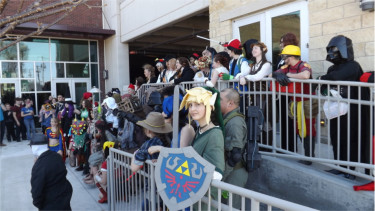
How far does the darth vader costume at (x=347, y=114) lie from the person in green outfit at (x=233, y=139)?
1.15 m

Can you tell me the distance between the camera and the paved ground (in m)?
5.21

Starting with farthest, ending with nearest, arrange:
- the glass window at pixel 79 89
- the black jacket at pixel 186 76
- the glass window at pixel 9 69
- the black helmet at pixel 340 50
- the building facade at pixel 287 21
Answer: the glass window at pixel 79 89, the glass window at pixel 9 69, the black jacket at pixel 186 76, the building facade at pixel 287 21, the black helmet at pixel 340 50

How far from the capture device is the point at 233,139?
297 centimetres

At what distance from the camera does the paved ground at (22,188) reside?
5211 millimetres

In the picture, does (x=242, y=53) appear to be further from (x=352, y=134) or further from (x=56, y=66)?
(x=56, y=66)

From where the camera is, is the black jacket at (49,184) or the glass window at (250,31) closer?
the black jacket at (49,184)

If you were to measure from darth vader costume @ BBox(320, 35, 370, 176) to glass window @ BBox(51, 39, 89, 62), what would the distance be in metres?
14.6

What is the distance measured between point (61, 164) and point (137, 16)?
1016cm

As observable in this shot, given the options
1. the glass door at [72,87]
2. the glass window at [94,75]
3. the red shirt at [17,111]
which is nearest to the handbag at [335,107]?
the red shirt at [17,111]

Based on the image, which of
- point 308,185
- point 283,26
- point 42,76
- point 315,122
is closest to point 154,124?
point 308,185

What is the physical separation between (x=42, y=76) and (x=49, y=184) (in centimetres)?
1323

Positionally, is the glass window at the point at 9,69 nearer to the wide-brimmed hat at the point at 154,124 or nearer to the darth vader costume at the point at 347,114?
the wide-brimmed hat at the point at 154,124

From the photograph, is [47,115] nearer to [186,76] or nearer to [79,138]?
[79,138]

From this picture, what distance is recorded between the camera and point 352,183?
10.6 ft
